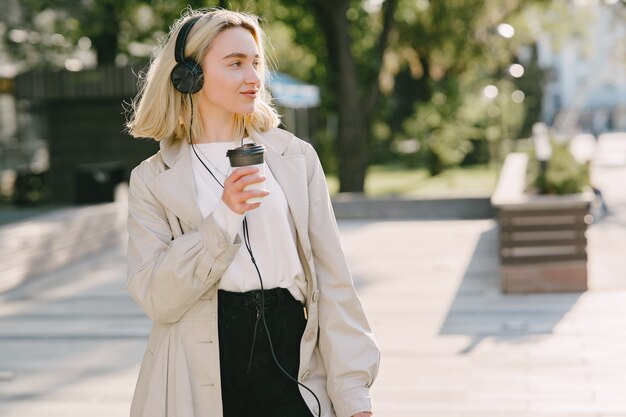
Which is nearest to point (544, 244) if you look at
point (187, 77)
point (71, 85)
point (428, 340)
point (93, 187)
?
point (428, 340)

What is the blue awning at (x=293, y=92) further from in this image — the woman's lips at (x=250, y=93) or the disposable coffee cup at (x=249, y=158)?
the disposable coffee cup at (x=249, y=158)

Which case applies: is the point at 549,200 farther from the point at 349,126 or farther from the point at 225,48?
the point at 349,126

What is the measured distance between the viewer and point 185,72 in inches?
107

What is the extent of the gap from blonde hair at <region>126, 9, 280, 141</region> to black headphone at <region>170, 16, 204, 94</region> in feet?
0.05

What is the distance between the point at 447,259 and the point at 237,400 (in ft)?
32.3

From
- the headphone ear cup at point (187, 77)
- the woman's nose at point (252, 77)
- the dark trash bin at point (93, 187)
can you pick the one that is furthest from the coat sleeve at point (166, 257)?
the dark trash bin at point (93, 187)

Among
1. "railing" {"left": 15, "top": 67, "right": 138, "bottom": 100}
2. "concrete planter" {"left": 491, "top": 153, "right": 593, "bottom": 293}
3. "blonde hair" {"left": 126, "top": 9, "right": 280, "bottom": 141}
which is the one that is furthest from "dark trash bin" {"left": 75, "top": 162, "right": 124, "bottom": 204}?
"blonde hair" {"left": 126, "top": 9, "right": 280, "bottom": 141}

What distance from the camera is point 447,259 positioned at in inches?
488

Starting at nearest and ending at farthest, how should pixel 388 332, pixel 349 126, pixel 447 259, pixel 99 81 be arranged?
pixel 388 332 → pixel 447 259 → pixel 99 81 → pixel 349 126

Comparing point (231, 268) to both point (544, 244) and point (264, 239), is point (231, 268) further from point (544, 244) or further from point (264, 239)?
point (544, 244)

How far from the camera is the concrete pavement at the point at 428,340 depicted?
615cm

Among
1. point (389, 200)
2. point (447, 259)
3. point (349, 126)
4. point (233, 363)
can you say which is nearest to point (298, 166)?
point (233, 363)

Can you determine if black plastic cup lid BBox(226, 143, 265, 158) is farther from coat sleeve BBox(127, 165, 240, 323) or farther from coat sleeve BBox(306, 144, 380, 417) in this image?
coat sleeve BBox(306, 144, 380, 417)

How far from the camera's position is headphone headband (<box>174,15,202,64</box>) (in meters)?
2.73
